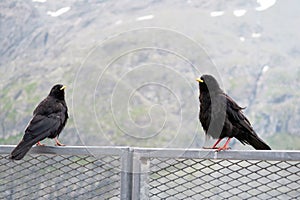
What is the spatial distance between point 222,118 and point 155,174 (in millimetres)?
1396

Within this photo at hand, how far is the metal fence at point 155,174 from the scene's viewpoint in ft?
10.9

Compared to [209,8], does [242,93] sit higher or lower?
lower

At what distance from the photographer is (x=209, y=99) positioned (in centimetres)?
516

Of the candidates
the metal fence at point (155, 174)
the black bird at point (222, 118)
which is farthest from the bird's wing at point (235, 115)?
the metal fence at point (155, 174)

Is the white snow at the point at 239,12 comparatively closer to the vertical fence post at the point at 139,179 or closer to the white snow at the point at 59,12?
the white snow at the point at 59,12

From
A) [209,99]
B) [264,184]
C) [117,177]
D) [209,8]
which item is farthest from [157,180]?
[209,8]

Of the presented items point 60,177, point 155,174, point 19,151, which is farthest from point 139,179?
point 19,151

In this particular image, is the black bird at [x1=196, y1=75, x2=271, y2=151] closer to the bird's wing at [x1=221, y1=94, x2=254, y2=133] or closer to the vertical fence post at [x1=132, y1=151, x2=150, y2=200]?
the bird's wing at [x1=221, y1=94, x2=254, y2=133]

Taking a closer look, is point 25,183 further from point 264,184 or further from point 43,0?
point 43,0

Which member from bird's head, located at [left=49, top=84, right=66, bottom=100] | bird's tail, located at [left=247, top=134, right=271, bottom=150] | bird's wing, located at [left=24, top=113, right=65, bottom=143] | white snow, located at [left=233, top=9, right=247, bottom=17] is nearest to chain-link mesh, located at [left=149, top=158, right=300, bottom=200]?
bird's tail, located at [left=247, top=134, right=271, bottom=150]

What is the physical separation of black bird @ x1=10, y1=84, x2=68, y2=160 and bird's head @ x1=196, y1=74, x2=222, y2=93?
1.44m

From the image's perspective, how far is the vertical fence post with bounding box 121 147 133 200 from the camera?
11.3 ft

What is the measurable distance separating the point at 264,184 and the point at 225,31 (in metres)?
158

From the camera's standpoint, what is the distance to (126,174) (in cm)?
347
